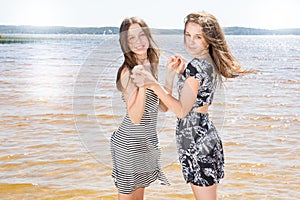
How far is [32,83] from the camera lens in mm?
13336

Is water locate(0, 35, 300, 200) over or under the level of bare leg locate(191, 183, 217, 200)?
under

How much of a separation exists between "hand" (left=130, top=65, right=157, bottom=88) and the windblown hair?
41 centimetres

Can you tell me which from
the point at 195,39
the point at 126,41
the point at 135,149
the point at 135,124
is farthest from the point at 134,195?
the point at 195,39

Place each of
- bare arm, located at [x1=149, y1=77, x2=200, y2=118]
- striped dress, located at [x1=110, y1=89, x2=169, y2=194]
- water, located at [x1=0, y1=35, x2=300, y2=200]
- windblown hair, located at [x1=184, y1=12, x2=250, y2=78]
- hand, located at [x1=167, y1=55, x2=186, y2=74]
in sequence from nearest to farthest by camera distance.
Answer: bare arm, located at [x1=149, y1=77, x2=200, y2=118] → windblown hair, located at [x1=184, y1=12, x2=250, y2=78] → hand, located at [x1=167, y1=55, x2=186, y2=74] → striped dress, located at [x1=110, y1=89, x2=169, y2=194] → water, located at [x1=0, y1=35, x2=300, y2=200]

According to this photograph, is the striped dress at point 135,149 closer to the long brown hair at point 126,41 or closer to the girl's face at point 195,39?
the long brown hair at point 126,41

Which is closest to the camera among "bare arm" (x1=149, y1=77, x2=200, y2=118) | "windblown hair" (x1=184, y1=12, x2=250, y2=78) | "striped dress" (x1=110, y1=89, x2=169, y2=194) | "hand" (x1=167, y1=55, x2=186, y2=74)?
"bare arm" (x1=149, y1=77, x2=200, y2=118)

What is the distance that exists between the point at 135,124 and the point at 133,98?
22 cm

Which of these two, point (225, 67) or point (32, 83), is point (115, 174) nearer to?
point (225, 67)

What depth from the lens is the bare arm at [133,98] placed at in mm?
2982

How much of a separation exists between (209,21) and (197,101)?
0.47m

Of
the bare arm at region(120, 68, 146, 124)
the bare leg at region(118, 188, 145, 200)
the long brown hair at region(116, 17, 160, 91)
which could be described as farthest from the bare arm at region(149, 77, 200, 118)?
the bare leg at region(118, 188, 145, 200)

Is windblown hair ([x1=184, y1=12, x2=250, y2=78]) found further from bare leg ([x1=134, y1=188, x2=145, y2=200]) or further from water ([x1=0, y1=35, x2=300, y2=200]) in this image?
bare leg ([x1=134, y1=188, x2=145, y2=200])

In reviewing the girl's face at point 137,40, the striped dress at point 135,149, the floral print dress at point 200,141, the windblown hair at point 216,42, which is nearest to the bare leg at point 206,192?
the floral print dress at point 200,141

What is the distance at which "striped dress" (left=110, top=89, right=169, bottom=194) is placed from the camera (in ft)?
10.5
